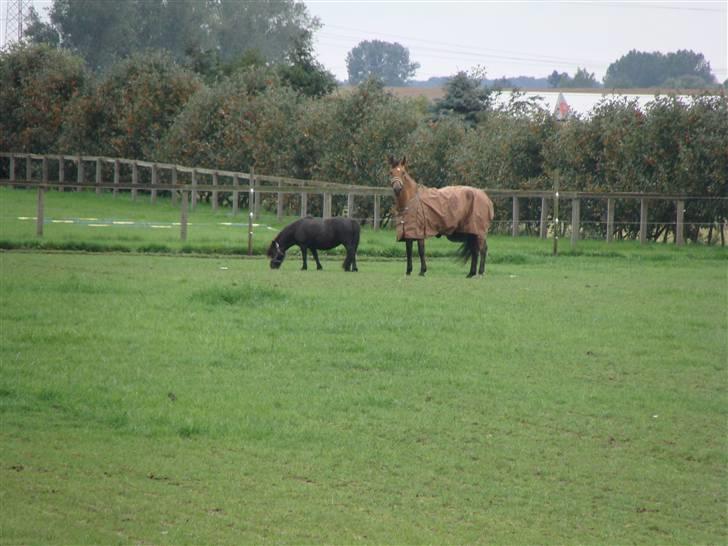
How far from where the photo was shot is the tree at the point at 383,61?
18012 centimetres

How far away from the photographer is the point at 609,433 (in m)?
10.3

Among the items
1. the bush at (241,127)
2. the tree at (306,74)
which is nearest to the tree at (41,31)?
the tree at (306,74)

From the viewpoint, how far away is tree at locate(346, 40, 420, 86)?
18012 centimetres

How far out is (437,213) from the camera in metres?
21.3

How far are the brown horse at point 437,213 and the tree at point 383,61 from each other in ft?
521

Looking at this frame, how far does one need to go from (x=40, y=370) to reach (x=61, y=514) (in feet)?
14.0

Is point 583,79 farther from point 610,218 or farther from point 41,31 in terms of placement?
point 610,218

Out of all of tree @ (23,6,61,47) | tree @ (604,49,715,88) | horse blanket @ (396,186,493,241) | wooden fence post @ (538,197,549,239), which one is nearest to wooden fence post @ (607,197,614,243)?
wooden fence post @ (538,197,549,239)

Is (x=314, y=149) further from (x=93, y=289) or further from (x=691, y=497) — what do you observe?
(x=691, y=497)

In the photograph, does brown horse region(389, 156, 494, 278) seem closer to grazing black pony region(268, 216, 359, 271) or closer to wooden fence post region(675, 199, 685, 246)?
grazing black pony region(268, 216, 359, 271)

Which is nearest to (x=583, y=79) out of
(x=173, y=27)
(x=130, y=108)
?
(x=173, y=27)

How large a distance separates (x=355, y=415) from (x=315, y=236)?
40.4 ft

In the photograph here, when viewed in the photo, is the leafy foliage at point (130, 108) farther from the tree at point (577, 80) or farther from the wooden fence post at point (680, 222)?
the tree at point (577, 80)


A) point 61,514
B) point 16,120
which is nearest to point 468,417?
point 61,514
